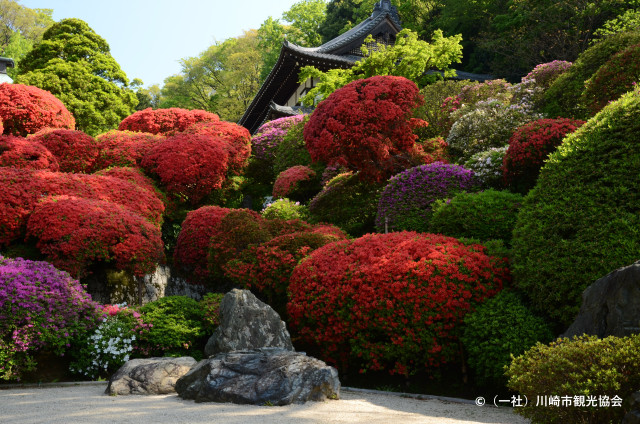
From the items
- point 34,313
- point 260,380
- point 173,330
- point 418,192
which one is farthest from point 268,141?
point 260,380

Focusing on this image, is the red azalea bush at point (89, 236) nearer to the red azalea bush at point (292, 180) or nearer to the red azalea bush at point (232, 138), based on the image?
the red azalea bush at point (292, 180)

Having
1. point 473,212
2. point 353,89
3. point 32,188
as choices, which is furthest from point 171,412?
point 353,89

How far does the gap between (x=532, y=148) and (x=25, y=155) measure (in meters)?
11.5

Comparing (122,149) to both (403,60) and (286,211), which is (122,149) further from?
(403,60)

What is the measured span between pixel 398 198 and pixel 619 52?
16.2ft

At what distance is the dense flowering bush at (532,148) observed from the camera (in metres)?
9.21

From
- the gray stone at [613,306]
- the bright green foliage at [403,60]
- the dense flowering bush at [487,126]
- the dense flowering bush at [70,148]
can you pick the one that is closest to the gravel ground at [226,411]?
the gray stone at [613,306]

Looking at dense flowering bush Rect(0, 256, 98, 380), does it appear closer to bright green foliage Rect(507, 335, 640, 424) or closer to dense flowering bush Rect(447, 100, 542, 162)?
bright green foliage Rect(507, 335, 640, 424)

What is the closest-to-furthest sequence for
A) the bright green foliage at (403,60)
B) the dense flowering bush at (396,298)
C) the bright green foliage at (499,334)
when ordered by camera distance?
1. the bright green foliage at (499,334)
2. the dense flowering bush at (396,298)
3. the bright green foliage at (403,60)

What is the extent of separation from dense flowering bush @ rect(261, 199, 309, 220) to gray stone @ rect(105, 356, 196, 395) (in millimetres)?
6547

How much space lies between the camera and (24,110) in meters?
16.8

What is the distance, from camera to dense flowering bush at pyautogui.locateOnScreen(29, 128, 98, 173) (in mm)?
14328

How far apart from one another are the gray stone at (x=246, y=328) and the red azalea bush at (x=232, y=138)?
8.34 meters

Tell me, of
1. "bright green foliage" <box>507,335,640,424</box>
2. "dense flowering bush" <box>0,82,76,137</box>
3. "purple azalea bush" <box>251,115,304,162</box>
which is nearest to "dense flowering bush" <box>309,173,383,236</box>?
"purple azalea bush" <box>251,115,304,162</box>
